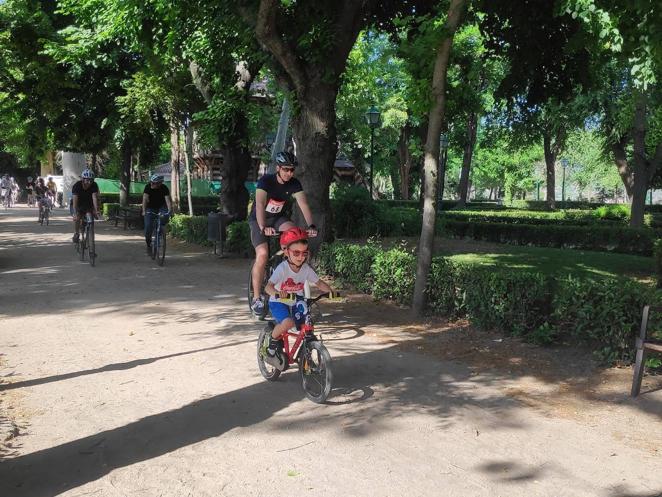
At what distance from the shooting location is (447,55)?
7832 millimetres

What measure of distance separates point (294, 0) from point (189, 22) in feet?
9.42

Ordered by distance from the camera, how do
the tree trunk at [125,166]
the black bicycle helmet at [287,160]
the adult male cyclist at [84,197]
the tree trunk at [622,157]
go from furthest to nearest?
the tree trunk at [622,157], the tree trunk at [125,166], the adult male cyclist at [84,197], the black bicycle helmet at [287,160]

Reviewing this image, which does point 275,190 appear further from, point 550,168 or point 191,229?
point 550,168

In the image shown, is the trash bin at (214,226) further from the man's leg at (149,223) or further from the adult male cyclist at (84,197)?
the adult male cyclist at (84,197)

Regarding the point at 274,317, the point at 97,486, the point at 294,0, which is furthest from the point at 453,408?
the point at 294,0

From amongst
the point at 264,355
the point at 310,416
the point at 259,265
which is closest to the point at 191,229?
the point at 259,265

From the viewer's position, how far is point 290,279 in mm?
5094

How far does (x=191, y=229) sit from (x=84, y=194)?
580 cm

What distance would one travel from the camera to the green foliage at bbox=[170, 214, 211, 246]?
17.7 metres

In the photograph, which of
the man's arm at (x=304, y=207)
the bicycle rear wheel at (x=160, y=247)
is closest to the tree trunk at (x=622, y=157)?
the bicycle rear wheel at (x=160, y=247)

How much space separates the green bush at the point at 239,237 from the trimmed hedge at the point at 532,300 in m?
6.04

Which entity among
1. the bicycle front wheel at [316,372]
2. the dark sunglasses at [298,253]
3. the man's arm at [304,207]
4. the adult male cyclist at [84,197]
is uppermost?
the adult male cyclist at [84,197]

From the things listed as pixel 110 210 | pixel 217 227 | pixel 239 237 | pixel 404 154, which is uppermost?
pixel 404 154

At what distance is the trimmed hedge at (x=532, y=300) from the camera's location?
5.90 meters
